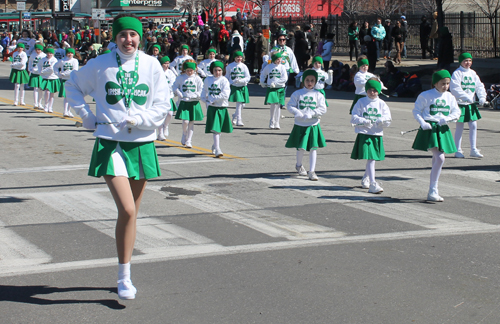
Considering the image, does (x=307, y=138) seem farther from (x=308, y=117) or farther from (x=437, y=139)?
(x=437, y=139)

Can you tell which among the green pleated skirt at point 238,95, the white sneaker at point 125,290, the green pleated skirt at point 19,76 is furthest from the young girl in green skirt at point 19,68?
the white sneaker at point 125,290

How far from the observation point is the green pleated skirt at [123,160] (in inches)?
207

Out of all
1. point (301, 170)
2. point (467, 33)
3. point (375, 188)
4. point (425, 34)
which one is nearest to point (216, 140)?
point (301, 170)

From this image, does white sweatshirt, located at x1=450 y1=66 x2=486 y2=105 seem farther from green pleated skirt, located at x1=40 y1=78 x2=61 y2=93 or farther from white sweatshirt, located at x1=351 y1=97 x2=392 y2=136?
green pleated skirt, located at x1=40 y1=78 x2=61 y2=93

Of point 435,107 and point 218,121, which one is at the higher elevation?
Result: point 435,107

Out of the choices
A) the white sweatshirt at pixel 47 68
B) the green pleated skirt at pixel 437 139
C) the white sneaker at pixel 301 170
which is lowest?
the white sneaker at pixel 301 170

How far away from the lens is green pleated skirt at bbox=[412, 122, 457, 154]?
9281 millimetres

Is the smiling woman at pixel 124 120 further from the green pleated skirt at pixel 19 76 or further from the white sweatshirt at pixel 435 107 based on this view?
the green pleated skirt at pixel 19 76

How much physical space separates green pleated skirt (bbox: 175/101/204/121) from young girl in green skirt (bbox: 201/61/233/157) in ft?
1.83

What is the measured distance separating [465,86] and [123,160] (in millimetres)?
9168

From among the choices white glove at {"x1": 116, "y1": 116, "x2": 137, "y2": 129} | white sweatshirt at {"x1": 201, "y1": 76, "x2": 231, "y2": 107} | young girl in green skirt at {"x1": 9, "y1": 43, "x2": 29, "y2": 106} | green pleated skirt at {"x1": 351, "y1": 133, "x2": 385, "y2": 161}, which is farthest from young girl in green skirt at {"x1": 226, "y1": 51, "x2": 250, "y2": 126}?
white glove at {"x1": 116, "y1": 116, "x2": 137, "y2": 129}

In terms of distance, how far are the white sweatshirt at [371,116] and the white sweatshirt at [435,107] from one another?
45 cm

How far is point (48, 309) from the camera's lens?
17.1ft

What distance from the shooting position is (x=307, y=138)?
35.3 feet
